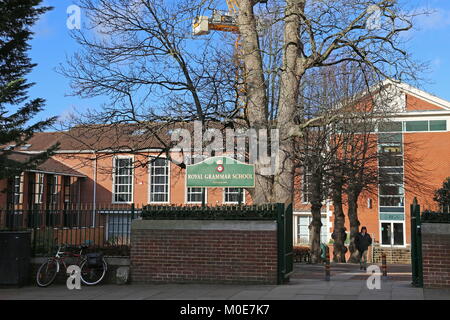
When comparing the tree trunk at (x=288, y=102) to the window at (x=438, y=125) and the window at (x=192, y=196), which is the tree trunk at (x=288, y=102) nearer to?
the window at (x=192, y=196)

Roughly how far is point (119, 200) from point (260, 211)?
3652 centimetres

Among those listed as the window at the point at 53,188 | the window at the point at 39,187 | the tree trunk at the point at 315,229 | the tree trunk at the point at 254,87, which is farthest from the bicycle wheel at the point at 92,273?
the window at the point at 39,187

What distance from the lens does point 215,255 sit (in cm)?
1252

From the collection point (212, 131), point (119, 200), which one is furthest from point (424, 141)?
point (212, 131)

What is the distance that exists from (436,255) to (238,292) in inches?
178

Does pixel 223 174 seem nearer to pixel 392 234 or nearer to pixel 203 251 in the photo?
pixel 203 251

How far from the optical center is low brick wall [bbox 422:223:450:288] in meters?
11.5

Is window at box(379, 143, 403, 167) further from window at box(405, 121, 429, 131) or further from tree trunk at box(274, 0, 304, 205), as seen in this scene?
tree trunk at box(274, 0, 304, 205)

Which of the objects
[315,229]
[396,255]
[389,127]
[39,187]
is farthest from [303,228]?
[39,187]

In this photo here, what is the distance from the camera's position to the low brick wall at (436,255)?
37.8ft

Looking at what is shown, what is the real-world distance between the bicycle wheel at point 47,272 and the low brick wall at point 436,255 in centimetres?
910

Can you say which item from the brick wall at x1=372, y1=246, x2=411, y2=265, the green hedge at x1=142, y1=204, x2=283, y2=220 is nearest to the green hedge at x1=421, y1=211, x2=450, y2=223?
the green hedge at x1=142, y1=204, x2=283, y2=220

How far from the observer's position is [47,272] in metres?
13.5
